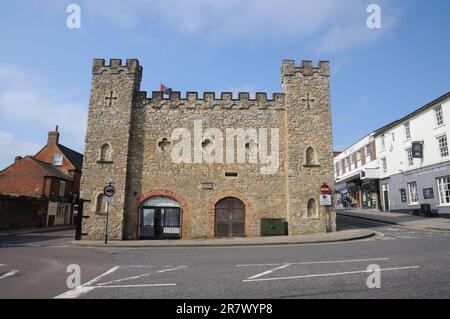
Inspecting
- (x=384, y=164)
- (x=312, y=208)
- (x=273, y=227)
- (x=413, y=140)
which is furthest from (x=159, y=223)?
(x=384, y=164)

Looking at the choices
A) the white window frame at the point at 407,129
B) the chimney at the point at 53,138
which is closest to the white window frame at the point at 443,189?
the white window frame at the point at 407,129

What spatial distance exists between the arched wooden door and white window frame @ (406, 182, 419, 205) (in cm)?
1680

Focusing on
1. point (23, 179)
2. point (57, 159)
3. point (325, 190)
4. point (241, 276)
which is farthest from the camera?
point (57, 159)

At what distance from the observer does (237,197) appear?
65.6ft

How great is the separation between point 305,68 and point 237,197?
960cm

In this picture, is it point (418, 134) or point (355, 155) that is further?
point (355, 155)

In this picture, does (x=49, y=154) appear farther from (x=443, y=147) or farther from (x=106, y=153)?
(x=443, y=147)

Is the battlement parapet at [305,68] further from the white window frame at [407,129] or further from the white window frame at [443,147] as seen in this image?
the white window frame at [407,129]

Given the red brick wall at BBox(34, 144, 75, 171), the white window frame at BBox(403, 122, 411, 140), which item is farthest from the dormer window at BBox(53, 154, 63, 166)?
the white window frame at BBox(403, 122, 411, 140)
